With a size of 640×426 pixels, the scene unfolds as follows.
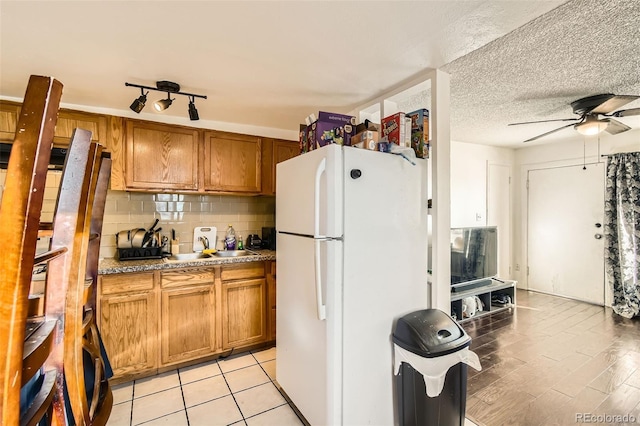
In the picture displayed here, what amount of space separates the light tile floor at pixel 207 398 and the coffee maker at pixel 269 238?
116 centimetres

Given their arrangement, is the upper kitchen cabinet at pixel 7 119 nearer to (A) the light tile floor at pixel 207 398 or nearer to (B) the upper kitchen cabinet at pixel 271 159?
(B) the upper kitchen cabinet at pixel 271 159

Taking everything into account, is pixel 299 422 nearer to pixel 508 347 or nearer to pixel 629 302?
pixel 508 347

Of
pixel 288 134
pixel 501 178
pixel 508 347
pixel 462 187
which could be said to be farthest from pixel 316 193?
pixel 501 178

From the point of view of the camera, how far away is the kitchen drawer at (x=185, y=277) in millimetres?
2492

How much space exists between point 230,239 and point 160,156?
107 cm

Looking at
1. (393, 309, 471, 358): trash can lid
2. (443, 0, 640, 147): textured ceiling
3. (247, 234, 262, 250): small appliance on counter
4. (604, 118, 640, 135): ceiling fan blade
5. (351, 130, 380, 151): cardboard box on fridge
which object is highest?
(443, 0, 640, 147): textured ceiling

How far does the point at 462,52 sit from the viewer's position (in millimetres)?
1811

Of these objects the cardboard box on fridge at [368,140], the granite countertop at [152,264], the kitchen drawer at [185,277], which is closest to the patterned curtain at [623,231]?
the cardboard box on fridge at [368,140]

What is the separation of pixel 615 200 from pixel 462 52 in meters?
3.86

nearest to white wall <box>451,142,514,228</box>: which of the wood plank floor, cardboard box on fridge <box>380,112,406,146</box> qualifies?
the wood plank floor

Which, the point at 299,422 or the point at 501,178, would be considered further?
the point at 501,178

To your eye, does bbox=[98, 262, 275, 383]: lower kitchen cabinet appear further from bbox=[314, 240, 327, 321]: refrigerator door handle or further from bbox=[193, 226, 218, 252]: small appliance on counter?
bbox=[314, 240, 327, 321]: refrigerator door handle

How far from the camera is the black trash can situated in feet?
5.31

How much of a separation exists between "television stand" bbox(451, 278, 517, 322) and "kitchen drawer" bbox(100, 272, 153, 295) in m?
3.15
